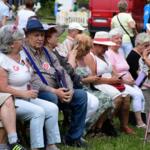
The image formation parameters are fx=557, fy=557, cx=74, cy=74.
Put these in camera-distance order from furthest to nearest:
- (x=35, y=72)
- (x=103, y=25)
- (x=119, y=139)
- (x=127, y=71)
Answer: (x=103, y=25) < (x=127, y=71) < (x=119, y=139) < (x=35, y=72)

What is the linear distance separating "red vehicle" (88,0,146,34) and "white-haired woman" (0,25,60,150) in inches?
519

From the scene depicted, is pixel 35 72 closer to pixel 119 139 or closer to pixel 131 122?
pixel 119 139

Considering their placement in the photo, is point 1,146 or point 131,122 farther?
point 131,122

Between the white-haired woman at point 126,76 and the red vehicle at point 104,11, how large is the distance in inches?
427

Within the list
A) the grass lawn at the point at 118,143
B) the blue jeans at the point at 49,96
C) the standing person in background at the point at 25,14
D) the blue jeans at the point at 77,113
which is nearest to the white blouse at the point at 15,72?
the blue jeans at the point at 49,96

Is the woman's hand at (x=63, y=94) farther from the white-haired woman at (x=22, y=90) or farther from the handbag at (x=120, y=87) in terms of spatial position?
the handbag at (x=120, y=87)

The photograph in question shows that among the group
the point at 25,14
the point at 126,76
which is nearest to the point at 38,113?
the point at 126,76

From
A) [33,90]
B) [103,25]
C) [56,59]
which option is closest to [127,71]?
[56,59]

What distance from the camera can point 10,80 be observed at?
564 centimetres

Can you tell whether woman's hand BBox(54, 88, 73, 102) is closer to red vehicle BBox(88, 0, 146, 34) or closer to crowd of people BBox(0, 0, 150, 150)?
crowd of people BBox(0, 0, 150, 150)

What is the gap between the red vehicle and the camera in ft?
62.1

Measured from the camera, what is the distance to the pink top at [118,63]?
307 inches

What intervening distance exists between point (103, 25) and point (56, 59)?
524 inches

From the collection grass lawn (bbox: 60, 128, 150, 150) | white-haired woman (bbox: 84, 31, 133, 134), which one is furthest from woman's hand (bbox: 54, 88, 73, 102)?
white-haired woman (bbox: 84, 31, 133, 134)
